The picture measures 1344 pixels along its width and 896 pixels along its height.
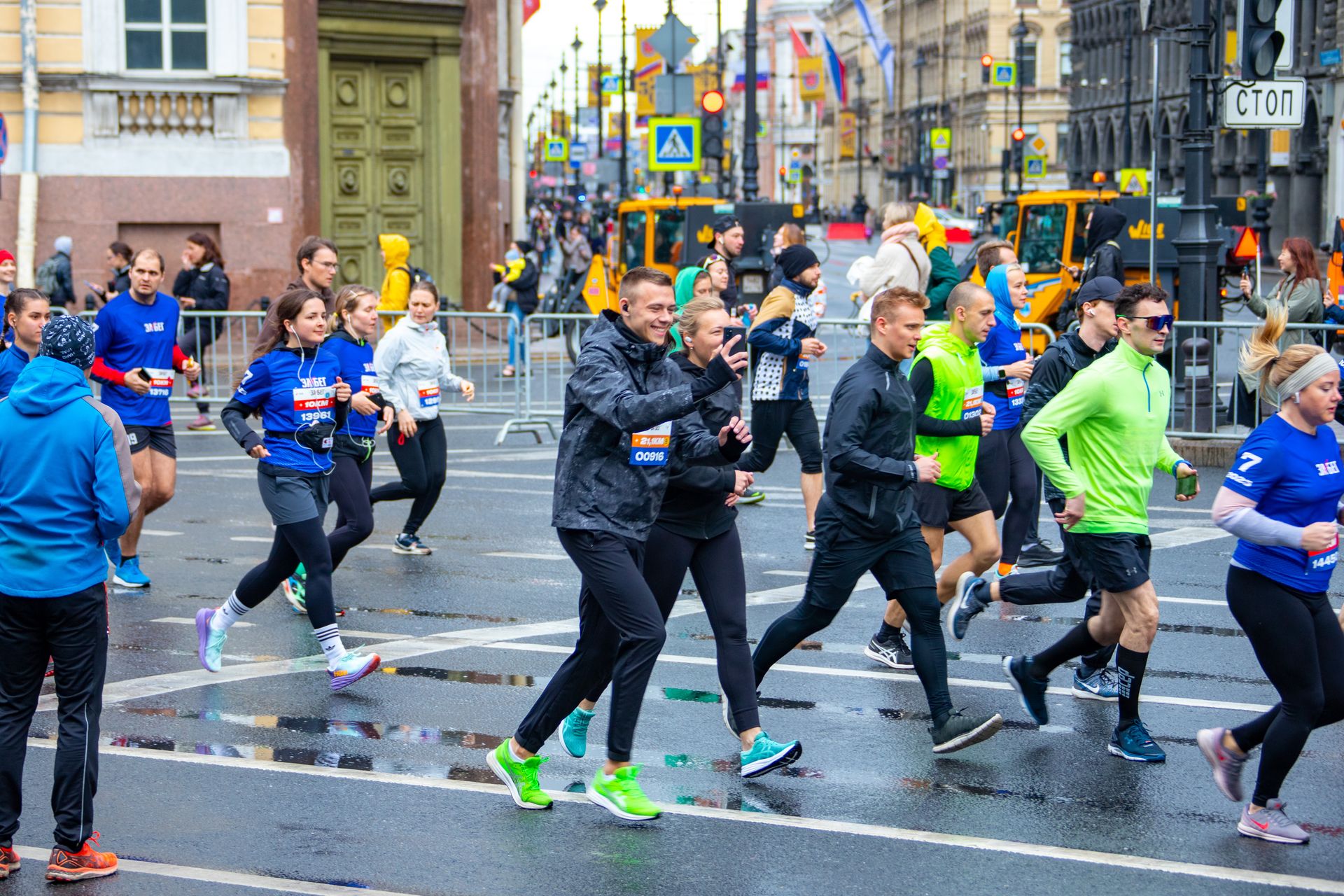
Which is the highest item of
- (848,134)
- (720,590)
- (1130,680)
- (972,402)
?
(848,134)

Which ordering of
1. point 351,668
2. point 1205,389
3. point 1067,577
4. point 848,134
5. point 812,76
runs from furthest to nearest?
point 848,134, point 812,76, point 1205,389, point 351,668, point 1067,577

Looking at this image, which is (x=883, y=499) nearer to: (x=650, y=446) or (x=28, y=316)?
(x=650, y=446)

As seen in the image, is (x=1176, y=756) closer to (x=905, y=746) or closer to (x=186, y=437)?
(x=905, y=746)

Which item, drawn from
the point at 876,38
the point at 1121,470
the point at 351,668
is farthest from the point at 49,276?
the point at 876,38

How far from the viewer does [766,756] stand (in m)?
6.40

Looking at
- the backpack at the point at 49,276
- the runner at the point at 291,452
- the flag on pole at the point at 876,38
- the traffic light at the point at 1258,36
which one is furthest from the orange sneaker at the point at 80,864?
the flag on pole at the point at 876,38

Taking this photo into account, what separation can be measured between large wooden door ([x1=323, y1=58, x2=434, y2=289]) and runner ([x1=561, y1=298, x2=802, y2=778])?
18.9 meters

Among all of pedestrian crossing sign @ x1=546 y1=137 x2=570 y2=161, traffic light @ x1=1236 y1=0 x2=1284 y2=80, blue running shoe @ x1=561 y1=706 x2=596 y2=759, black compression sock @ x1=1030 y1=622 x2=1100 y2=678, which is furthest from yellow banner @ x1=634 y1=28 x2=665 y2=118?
blue running shoe @ x1=561 y1=706 x2=596 y2=759

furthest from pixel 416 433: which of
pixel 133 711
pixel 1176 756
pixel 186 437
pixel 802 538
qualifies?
pixel 186 437

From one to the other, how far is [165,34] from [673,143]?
27.1ft

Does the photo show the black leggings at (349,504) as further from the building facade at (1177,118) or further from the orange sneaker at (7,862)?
the building facade at (1177,118)

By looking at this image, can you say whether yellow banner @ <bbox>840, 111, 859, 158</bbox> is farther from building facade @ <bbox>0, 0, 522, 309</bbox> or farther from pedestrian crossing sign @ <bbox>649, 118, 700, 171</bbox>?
building facade @ <bbox>0, 0, 522, 309</bbox>

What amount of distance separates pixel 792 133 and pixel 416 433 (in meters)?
149

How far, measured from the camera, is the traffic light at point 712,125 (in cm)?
2772
